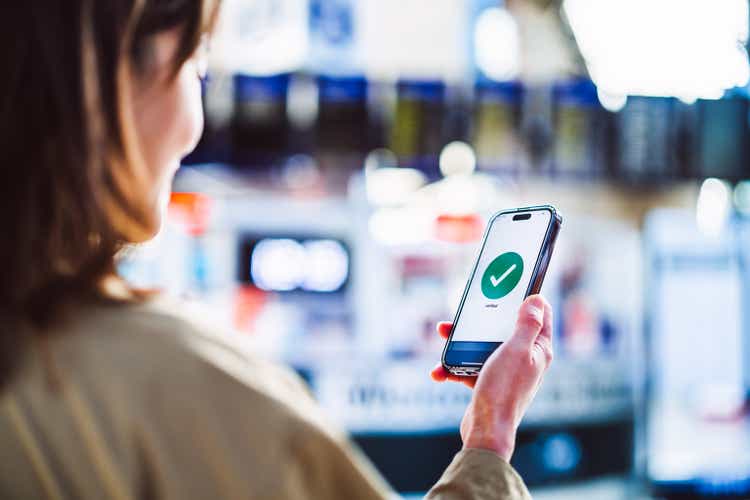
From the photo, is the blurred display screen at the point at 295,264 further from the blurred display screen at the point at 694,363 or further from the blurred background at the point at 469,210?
the blurred display screen at the point at 694,363

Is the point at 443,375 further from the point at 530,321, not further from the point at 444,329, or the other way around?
the point at 530,321

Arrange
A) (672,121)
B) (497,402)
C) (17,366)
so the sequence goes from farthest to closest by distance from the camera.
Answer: (672,121), (497,402), (17,366)

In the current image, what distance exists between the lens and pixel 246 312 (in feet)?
15.2

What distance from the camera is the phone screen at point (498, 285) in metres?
1.04

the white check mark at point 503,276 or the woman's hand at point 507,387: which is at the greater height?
the white check mark at point 503,276

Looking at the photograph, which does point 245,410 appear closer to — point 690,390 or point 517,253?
point 517,253

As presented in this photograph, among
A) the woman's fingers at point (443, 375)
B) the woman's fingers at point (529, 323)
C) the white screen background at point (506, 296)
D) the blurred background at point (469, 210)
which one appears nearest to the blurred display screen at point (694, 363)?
the blurred background at point (469, 210)

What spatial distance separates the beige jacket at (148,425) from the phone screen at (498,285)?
48 centimetres

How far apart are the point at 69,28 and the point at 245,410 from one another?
29 centimetres

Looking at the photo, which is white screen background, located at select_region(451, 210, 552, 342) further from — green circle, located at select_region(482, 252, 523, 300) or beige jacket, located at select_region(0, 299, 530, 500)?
beige jacket, located at select_region(0, 299, 530, 500)

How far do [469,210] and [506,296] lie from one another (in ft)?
12.5

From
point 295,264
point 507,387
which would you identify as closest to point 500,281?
point 507,387

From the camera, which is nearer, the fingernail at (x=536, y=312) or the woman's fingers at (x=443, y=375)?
the fingernail at (x=536, y=312)

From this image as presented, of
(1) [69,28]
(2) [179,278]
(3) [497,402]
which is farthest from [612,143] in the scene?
(1) [69,28]
